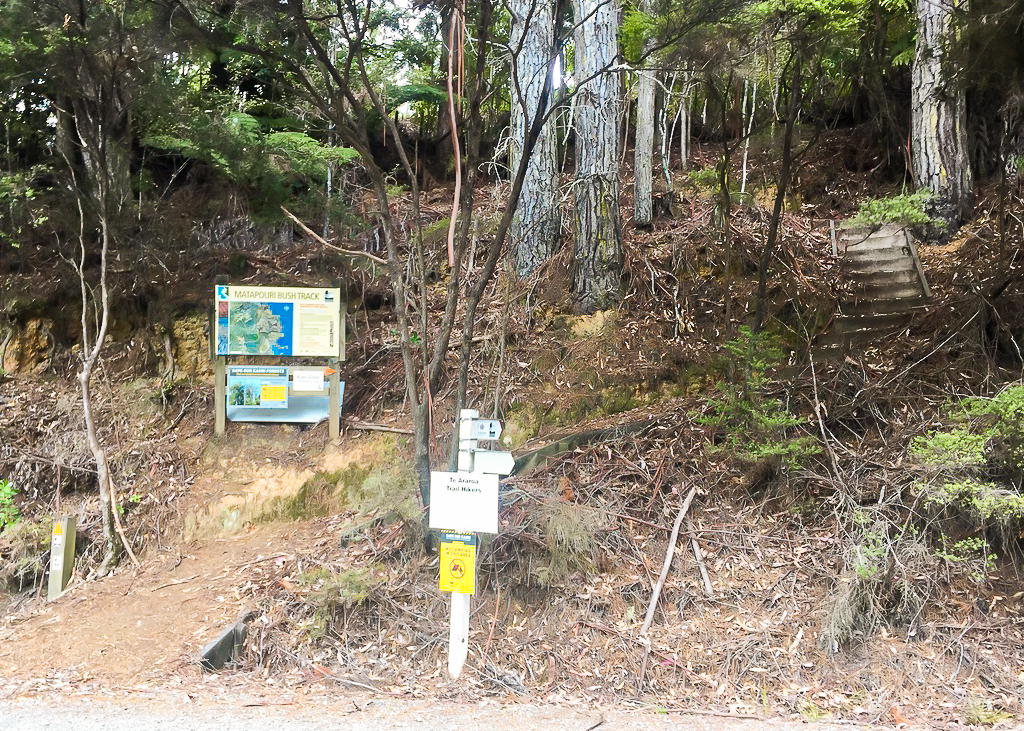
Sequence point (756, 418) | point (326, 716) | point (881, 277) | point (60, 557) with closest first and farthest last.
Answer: point (326, 716), point (756, 418), point (60, 557), point (881, 277)

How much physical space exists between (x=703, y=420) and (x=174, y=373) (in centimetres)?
813

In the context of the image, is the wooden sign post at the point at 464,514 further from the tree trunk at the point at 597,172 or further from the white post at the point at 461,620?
the tree trunk at the point at 597,172

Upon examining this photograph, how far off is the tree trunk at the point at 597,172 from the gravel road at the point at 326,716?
20.2 ft

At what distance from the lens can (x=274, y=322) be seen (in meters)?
9.36

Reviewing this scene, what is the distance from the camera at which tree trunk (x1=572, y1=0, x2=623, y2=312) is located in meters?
10.3

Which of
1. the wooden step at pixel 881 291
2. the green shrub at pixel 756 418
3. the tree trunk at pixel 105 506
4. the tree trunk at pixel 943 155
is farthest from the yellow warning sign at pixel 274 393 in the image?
the tree trunk at pixel 943 155

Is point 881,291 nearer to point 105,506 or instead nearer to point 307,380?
point 307,380

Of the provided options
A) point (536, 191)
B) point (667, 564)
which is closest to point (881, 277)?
point (536, 191)

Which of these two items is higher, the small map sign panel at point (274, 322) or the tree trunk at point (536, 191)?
the tree trunk at point (536, 191)

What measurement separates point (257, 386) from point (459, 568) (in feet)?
16.8

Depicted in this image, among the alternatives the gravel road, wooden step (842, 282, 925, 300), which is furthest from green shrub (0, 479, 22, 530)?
wooden step (842, 282, 925, 300)

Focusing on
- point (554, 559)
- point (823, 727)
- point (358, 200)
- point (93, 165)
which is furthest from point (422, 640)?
point (358, 200)

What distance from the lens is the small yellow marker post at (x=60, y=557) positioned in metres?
8.18

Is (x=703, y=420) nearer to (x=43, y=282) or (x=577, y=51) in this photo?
(x=577, y=51)
